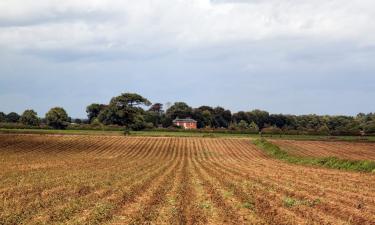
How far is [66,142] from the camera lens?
78312mm

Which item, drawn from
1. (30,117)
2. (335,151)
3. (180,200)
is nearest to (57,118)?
(30,117)

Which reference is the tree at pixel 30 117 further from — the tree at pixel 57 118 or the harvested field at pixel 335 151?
the harvested field at pixel 335 151

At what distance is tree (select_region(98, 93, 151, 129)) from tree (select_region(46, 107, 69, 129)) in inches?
1221

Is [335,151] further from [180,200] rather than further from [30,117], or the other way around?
[30,117]

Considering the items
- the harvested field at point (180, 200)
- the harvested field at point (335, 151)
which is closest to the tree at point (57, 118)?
the harvested field at point (335, 151)

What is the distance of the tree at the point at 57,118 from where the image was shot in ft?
539

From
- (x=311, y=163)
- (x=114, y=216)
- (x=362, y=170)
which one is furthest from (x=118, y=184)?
(x=311, y=163)

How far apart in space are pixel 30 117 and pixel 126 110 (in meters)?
67.6

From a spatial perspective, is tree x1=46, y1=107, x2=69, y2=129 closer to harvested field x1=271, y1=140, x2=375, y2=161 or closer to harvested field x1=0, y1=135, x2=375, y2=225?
harvested field x1=271, y1=140, x2=375, y2=161

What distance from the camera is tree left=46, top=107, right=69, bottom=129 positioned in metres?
164

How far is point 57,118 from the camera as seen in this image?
165 m

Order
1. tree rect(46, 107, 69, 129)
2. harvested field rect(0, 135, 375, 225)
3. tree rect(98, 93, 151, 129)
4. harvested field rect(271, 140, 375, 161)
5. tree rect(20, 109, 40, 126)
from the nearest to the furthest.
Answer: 1. harvested field rect(0, 135, 375, 225)
2. harvested field rect(271, 140, 375, 161)
3. tree rect(98, 93, 151, 129)
4. tree rect(46, 107, 69, 129)
5. tree rect(20, 109, 40, 126)

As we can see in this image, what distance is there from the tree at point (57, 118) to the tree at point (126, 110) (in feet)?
102

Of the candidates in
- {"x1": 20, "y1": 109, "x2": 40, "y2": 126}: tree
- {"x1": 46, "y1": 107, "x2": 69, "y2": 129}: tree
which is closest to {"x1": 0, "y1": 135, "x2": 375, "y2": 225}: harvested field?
{"x1": 46, "y1": 107, "x2": 69, "y2": 129}: tree
